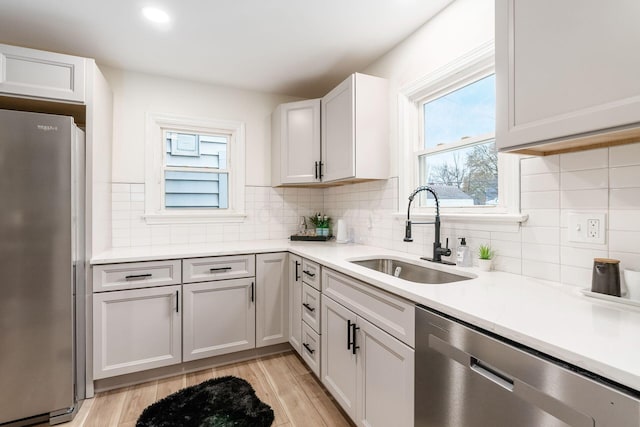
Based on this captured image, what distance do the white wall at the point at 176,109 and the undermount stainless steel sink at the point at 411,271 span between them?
1.53 metres

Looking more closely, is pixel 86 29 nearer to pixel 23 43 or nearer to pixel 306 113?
pixel 23 43

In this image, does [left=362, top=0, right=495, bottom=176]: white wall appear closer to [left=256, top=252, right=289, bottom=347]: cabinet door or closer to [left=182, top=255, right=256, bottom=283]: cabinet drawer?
[left=256, top=252, right=289, bottom=347]: cabinet door

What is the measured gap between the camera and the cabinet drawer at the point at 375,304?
1254 mm

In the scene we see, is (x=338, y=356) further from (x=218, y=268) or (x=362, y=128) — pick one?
(x=362, y=128)

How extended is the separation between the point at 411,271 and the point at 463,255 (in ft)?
1.25

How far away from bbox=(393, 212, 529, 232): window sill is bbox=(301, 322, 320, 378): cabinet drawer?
1.07 meters

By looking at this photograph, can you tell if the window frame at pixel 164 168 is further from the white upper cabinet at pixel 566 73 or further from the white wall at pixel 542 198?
the white upper cabinet at pixel 566 73

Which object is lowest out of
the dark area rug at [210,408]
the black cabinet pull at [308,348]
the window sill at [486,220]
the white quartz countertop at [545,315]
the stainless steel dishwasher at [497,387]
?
the dark area rug at [210,408]

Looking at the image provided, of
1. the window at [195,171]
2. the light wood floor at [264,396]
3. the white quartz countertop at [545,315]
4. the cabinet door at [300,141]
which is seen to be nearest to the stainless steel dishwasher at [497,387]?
the white quartz countertop at [545,315]

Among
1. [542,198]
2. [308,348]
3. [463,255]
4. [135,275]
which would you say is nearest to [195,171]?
[135,275]

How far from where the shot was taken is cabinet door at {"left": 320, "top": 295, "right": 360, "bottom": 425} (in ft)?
5.41

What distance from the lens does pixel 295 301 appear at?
8.04ft

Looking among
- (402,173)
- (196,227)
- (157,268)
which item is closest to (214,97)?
(196,227)

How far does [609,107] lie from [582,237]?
573 mm
